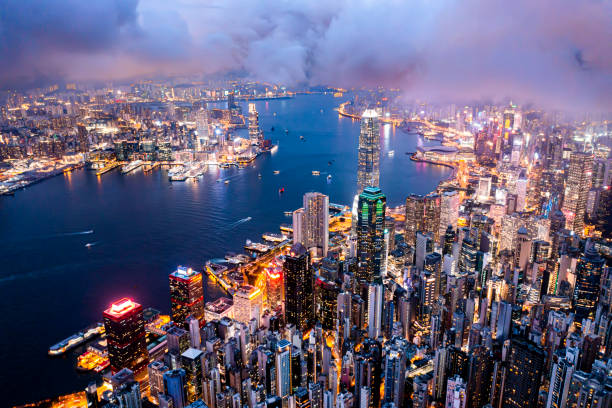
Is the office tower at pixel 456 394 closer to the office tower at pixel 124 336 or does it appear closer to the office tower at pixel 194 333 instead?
the office tower at pixel 194 333

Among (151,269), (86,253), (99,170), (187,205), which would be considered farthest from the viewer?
(99,170)

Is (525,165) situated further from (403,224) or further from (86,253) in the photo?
(86,253)

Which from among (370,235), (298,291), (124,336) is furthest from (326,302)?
(124,336)

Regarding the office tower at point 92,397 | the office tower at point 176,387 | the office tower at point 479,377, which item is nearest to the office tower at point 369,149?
the office tower at point 479,377

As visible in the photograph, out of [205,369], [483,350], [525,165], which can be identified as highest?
[525,165]

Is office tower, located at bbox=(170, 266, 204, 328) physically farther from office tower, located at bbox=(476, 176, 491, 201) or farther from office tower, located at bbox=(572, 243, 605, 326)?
office tower, located at bbox=(476, 176, 491, 201)

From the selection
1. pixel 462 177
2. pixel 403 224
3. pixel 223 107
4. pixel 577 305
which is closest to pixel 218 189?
pixel 403 224

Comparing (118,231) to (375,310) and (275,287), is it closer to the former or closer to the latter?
(275,287)
